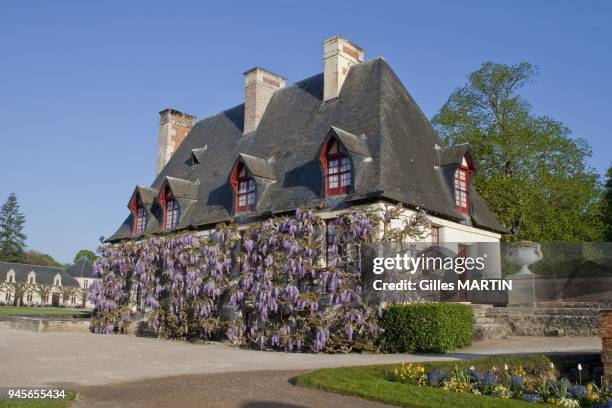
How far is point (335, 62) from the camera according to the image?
67.9 ft

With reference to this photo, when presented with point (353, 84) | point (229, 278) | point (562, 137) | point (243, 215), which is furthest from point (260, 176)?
point (562, 137)

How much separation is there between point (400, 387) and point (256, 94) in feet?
58.7

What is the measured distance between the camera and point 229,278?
738 inches

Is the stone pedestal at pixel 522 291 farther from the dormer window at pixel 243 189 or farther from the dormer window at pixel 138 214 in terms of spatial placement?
the dormer window at pixel 138 214

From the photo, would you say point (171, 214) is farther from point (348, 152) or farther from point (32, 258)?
point (32, 258)

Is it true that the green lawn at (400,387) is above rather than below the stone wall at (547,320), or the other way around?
below

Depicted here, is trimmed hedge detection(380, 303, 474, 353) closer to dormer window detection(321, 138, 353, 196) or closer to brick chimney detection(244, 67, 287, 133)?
dormer window detection(321, 138, 353, 196)

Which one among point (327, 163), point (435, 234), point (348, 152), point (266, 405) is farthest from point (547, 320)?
point (266, 405)

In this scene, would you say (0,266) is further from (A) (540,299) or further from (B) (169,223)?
(A) (540,299)

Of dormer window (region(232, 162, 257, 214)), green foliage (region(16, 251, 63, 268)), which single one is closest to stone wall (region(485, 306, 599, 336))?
dormer window (region(232, 162, 257, 214))

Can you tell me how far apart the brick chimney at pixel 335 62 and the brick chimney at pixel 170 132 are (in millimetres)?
10619

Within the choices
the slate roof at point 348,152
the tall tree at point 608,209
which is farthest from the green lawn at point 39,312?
the tall tree at point 608,209

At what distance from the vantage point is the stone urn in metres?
21.8

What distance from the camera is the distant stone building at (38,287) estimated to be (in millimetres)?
69812
